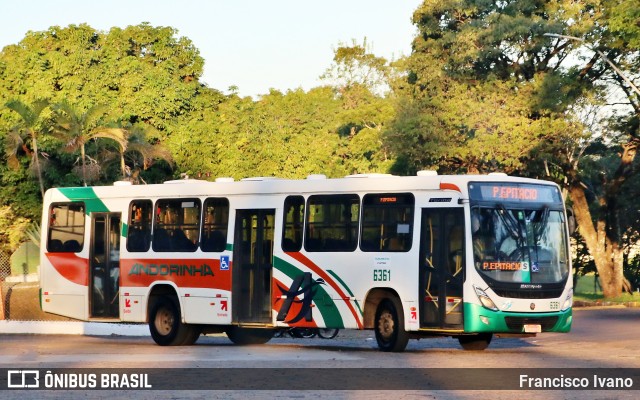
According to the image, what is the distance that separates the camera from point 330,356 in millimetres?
21047

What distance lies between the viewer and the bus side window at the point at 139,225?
26.5 metres

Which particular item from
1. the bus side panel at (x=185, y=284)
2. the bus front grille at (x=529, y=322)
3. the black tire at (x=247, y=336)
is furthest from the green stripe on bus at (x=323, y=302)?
the bus front grille at (x=529, y=322)

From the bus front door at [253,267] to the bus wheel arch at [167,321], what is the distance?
1.47 meters

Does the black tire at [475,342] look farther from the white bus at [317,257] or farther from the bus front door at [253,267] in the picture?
the bus front door at [253,267]

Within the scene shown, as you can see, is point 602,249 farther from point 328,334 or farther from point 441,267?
point 441,267

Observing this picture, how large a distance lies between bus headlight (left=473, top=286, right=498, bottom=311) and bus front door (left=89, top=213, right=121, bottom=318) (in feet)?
27.4

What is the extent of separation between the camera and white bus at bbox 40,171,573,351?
21828 millimetres

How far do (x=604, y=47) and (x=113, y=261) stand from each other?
2539 centimetres

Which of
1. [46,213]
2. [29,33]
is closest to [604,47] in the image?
[46,213]

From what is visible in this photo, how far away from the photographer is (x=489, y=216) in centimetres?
2206

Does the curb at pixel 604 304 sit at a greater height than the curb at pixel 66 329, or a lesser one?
greater

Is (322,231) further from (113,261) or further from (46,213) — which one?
(46,213)

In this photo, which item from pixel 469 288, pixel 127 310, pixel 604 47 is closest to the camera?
pixel 469 288

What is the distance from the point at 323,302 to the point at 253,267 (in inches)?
68.1
